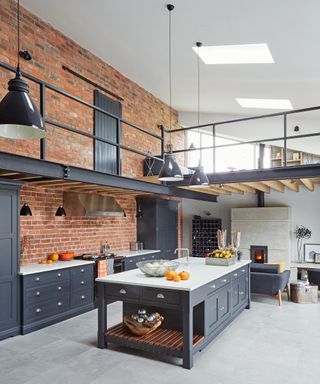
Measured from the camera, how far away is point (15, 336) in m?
4.79

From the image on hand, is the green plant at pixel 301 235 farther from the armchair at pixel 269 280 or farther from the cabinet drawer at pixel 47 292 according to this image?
the cabinet drawer at pixel 47 292

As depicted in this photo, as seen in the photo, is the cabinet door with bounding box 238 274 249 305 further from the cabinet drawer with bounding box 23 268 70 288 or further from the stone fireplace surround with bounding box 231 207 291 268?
the stone fireplace surround with bounding box 231 207 291 268

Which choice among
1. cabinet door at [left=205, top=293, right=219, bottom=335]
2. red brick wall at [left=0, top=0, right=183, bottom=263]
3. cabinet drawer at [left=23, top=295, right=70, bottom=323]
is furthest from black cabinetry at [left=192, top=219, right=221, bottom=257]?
cabinet door at [left=205, top=293, right=219, bottom=335]

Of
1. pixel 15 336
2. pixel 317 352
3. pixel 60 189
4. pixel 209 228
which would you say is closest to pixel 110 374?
pixel 15 336

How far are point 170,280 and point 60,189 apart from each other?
10.2 feet

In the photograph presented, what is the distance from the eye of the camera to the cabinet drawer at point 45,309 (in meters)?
4.94

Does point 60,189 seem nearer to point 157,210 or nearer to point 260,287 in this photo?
point 157,210

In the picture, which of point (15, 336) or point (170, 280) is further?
point (15, 336)

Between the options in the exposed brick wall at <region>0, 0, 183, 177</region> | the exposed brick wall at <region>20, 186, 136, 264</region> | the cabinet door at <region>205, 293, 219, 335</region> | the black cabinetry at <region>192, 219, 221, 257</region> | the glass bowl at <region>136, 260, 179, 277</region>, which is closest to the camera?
the cabinet door at <region>205, 293, 219, 335</region>

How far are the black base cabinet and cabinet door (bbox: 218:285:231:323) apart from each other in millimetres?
2431

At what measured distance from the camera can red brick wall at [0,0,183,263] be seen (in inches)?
217

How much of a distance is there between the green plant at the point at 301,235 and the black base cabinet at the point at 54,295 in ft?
20.2

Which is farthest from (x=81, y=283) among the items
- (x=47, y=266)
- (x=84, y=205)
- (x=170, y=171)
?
(x=170, y=171)

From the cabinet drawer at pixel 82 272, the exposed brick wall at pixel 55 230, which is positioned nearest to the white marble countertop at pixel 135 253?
the exposed brick wall at pixel 55 230
